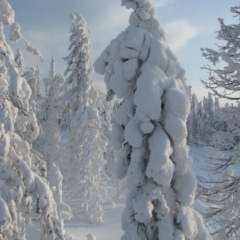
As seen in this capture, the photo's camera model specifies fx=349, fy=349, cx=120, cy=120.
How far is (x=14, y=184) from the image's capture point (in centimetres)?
657

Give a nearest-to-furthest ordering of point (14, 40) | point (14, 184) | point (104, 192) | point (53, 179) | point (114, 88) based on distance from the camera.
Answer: point (14, 184), point (14, 40), point (114, 88), point (53, 179), point (104, 192)

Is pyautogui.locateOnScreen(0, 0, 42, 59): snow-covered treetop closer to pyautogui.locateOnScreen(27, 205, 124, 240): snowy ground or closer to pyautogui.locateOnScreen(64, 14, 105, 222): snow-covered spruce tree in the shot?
pyautogui.locateOnScreen(27, 205, 124, 240): snowy ground

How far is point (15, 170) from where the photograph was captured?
6828 millimetres

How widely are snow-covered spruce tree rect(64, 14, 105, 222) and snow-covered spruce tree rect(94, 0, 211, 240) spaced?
17.3 metres

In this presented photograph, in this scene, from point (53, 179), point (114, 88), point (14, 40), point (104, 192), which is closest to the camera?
point (14, 40)

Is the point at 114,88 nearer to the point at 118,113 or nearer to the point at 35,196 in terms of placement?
the point at 118,113

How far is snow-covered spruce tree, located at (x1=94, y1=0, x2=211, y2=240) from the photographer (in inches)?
283

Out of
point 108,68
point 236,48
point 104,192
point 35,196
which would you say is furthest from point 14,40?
point 104,192

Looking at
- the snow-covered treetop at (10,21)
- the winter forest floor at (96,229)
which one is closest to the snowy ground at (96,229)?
the winter forest floor at (96,229)

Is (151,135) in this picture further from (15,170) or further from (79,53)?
(79,53)

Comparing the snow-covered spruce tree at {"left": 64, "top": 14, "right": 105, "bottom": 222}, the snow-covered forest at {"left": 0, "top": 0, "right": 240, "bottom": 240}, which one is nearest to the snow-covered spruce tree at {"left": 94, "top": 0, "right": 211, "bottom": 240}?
the snow-covered forest at {"left": 0, "top": 0, "right": 240, "bottom": 240}

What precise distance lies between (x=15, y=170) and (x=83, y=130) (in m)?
19.1

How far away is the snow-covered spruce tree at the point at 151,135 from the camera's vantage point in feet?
23.6

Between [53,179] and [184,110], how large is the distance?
1425 centimetres
